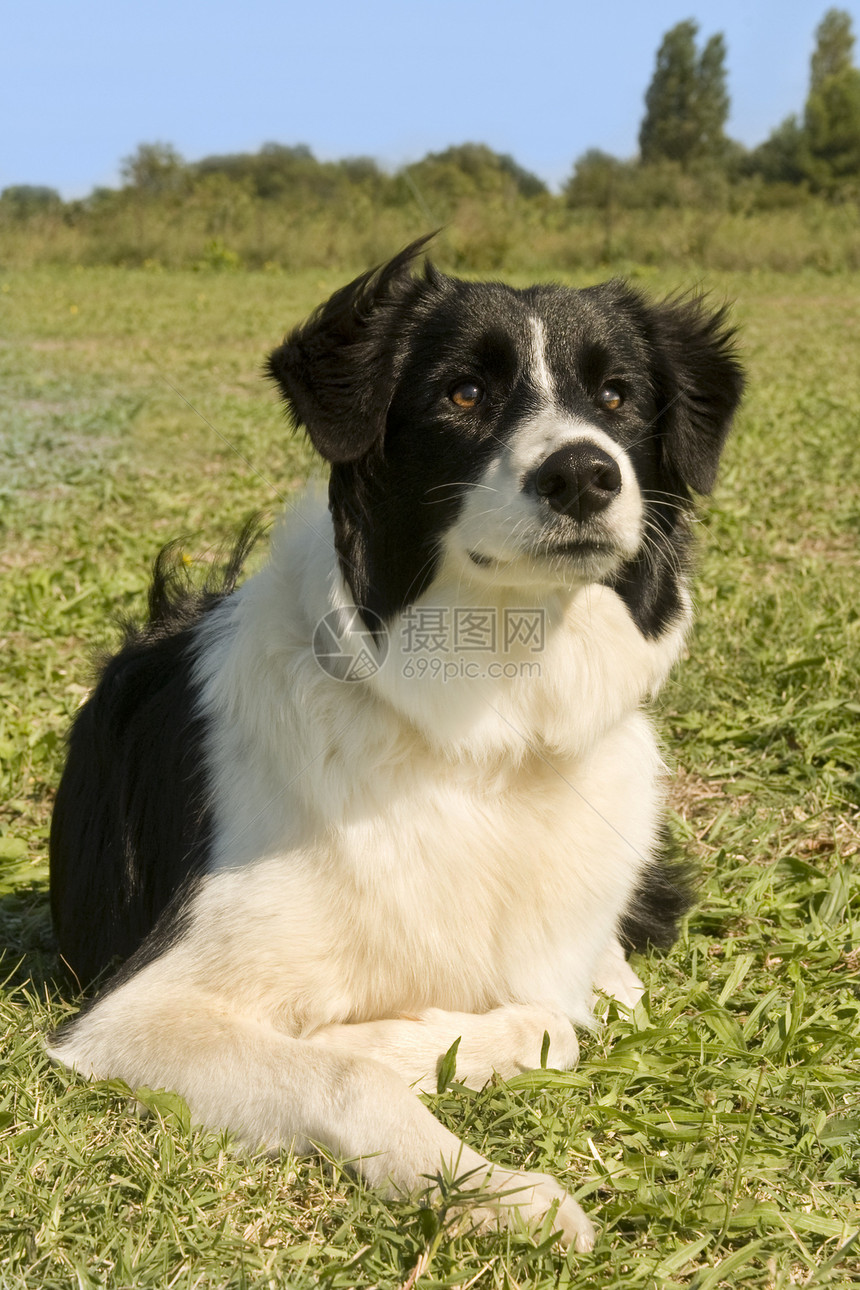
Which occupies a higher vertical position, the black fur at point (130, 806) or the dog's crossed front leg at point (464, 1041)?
the black fur at point (130, 806)

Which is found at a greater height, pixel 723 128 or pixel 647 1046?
pixel 723 128

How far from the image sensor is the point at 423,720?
8.20 ft

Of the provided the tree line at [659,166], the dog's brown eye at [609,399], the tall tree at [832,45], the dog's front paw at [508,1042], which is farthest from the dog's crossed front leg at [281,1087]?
the tall tree at [832,45]

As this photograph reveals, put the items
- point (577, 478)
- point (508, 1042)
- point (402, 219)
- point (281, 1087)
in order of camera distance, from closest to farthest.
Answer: point (281, 1087) → point (577, 478) → point (508, 1042) → point (402, 219)

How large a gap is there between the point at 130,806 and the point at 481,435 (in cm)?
129

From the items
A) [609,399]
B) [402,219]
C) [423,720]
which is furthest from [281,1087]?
[402,219]

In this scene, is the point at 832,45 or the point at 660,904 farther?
the point at 832,45

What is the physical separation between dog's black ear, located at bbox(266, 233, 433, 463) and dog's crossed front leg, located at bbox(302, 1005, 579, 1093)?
3.99 ft

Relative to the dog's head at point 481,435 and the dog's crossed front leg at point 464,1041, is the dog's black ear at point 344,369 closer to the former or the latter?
the dog's head at point 481,435

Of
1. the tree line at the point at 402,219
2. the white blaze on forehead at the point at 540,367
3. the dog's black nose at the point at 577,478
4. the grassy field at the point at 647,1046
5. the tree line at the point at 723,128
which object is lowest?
the grassy field at the point at 647,1046

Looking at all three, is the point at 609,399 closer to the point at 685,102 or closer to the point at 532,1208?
the point at 532,1208

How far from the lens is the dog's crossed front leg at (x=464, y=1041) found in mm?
2330

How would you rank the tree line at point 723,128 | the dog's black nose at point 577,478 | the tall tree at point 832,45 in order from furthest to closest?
the tall tree at point 832,45 < the tree line at point 723,128 < the dog's black nose at point 577,478

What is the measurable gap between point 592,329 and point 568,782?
3.46ft
